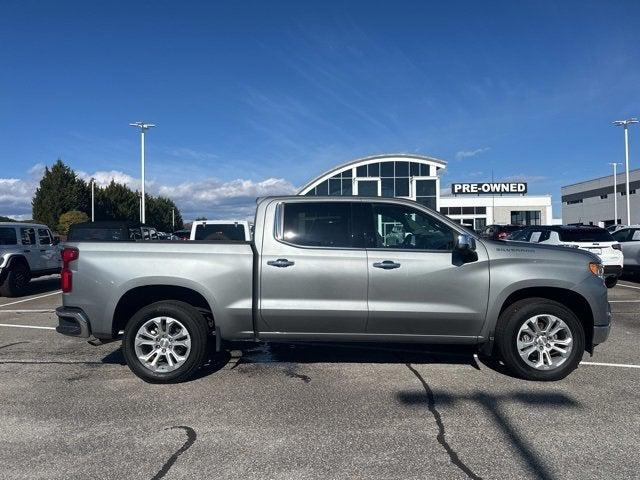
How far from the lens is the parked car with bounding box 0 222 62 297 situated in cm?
1354

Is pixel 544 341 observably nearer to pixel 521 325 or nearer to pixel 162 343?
pixel 521 325

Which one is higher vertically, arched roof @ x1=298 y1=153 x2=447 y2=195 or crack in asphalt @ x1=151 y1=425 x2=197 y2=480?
arched roof @ x1=298 y1=153 x2=447 y2=195

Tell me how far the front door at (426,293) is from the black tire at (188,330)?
169cm

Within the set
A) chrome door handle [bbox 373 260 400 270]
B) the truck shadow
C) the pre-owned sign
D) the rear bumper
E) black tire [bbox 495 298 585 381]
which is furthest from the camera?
the pre-owned sign

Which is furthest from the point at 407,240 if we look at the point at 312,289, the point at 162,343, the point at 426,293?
the point at 162,343

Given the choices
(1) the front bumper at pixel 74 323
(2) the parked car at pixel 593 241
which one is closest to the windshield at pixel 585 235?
(2) the parked car at pixel 593 241

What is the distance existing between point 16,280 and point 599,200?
260 feet

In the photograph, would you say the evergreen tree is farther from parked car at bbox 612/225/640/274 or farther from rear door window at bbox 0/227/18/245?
parked car at bbox 612/225/640/274

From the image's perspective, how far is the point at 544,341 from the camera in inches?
219

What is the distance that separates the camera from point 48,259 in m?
15.3

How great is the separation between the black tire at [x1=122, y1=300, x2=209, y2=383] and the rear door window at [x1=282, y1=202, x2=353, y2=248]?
1.24 m

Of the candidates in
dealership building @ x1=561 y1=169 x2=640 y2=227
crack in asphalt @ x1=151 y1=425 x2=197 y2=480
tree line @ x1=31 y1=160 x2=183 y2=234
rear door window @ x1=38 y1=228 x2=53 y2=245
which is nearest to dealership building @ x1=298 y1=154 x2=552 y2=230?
dealership building @ x1=561 y1=169 x2=640 y2=227

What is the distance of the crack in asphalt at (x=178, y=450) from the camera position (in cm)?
362

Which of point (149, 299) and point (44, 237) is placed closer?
point (149, 299)
